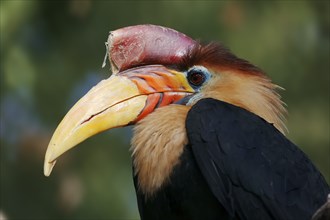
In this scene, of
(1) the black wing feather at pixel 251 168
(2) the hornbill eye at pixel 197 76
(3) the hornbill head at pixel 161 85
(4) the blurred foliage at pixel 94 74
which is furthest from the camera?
(4) the blurred foliage at pixel 94 74

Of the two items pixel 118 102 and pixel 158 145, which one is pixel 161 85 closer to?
pixel 118 102

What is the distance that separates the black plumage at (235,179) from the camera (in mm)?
3682

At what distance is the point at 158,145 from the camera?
12.7 feet

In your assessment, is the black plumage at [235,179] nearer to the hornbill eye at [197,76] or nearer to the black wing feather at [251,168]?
the black wing feather at [251,168]

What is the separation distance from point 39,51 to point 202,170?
2995 millimetres

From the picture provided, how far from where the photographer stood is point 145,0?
635cm

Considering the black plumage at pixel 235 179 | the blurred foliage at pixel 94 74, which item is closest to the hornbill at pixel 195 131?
the black plumage at pixel 235 179

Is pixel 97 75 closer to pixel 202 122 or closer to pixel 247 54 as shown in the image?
pixel 247 54

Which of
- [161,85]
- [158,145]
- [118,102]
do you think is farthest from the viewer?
[161,85]

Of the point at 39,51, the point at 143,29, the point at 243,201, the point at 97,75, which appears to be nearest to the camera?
the point at 243,201

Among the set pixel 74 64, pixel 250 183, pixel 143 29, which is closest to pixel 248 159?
pixel 250 183

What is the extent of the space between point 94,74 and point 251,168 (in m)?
2.50

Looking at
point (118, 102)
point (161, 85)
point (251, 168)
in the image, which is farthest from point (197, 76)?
point (251, 168)

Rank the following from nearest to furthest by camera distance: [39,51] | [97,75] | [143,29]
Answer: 1. [143,29]
2. [97,75]
3. [39,51]
